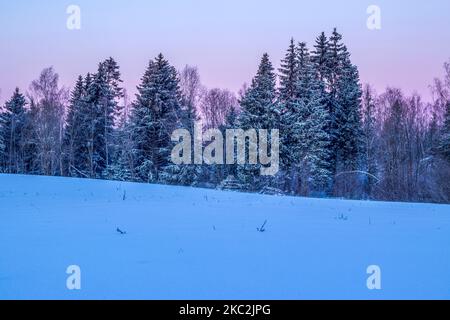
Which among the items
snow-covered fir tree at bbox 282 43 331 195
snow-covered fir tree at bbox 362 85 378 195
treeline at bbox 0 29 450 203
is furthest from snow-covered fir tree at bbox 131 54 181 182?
snow-covered fir tree at bbox 362 85 378 195

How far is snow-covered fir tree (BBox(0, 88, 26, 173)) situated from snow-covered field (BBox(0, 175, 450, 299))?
35.1m

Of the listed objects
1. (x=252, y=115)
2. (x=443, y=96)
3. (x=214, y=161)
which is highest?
(x=443, y=96)

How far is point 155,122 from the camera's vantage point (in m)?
33.3

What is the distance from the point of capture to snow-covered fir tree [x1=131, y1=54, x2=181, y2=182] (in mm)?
32969

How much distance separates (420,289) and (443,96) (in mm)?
35958

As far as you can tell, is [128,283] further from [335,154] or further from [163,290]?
[335,154]

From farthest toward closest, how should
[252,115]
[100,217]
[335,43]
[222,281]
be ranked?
[335,43] → [252,115] → [100,217] → [222,281]

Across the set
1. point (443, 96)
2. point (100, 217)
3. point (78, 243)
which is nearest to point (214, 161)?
point (443, 96)

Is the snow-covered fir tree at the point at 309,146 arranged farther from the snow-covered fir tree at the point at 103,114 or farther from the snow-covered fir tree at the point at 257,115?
the snow-covered fir tree at the point at 103,114

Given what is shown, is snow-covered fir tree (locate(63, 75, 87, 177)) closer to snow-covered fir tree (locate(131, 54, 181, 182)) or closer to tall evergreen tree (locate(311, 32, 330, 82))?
snow-covered fir tree (locate(131, 54, 181, 182))

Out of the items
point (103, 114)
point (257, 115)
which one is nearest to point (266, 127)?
point (257, 115)

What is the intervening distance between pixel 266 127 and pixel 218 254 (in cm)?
2570

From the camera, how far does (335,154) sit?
3391cm

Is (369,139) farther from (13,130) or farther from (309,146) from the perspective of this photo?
(13,130)
